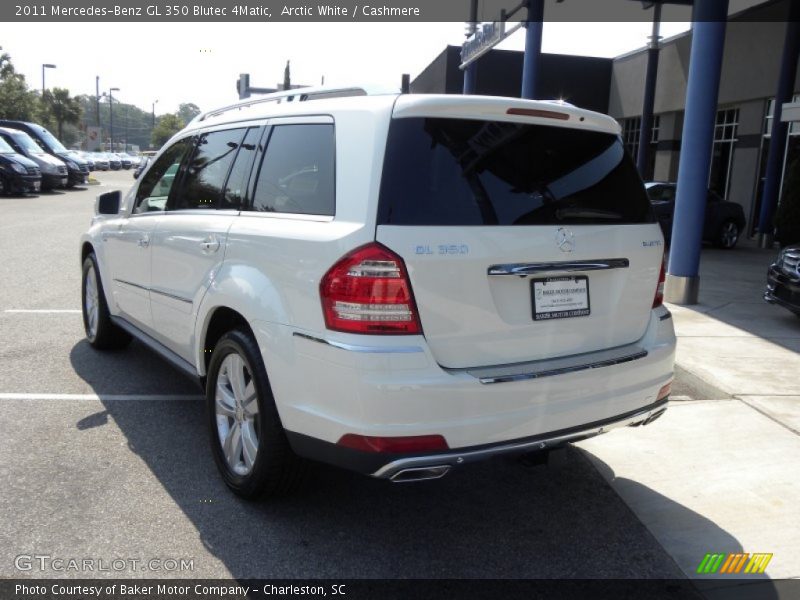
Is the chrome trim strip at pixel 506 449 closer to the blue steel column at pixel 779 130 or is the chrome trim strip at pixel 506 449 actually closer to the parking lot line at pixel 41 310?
the parking lot line at pixel 41 310

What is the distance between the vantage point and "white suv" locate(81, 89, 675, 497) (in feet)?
9.04

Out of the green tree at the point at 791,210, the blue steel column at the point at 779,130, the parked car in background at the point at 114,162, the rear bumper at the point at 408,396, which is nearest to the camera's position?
the rear bumper at the point at 408,396

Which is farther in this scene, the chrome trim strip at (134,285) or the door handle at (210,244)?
the chrome trim strip at (134,285)

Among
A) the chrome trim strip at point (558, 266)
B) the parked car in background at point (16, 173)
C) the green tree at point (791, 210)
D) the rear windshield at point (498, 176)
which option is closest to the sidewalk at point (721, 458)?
the chrome trim strip at point (558, 266)

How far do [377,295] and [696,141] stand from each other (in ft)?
21.9

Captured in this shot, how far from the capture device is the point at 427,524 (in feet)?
11.2

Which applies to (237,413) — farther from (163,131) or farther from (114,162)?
(163,131)

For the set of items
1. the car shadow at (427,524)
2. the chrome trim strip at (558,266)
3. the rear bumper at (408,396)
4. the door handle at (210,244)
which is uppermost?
the chrome trim strip at (558,266)

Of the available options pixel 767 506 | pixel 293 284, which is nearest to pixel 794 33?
pixel 767 506

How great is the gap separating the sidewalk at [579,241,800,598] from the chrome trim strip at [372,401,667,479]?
57 centimetres

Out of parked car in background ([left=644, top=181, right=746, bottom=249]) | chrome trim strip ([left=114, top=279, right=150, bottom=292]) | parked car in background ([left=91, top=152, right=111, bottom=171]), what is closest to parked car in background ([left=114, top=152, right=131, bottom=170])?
parked car in background ([left=91, top=152, right=111, bottom=171])

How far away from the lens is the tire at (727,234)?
16.0 meters

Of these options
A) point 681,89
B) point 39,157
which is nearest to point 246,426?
point 681,89

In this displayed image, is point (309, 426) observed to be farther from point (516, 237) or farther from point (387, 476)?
point (516, 237)
